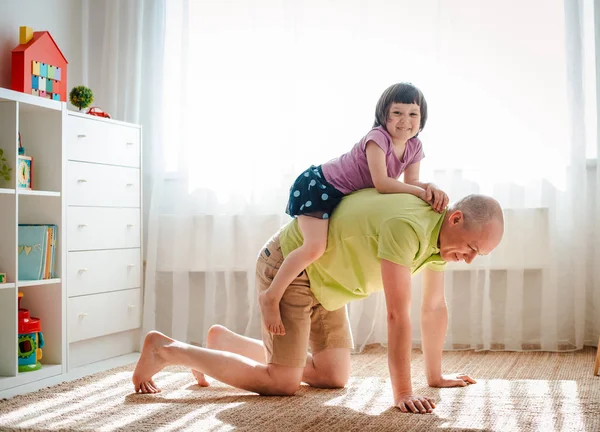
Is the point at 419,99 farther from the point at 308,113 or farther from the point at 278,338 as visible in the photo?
the point at 308,113

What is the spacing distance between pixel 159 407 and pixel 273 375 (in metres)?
0.33

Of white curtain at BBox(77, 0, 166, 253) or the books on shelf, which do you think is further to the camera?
white curtain at BBox(77, 0, 166, 253)

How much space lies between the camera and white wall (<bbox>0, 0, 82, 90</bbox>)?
9.98 feet

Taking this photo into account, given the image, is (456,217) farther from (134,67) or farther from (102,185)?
(134,67)

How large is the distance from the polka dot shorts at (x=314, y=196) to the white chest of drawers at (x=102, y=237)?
1.11 metres

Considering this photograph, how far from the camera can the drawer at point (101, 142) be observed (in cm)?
288

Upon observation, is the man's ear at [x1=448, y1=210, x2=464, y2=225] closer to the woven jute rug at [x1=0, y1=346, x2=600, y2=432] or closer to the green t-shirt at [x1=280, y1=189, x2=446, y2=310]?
the green t-shirt at [x1=280, y1=189, x2=446, y2=310]

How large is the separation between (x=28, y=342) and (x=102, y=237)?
0.59 meters

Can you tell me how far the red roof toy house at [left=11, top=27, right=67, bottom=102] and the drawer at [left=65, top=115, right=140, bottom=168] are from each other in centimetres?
21

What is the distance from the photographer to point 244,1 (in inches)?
138

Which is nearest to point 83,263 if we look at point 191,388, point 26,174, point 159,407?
point 26,174

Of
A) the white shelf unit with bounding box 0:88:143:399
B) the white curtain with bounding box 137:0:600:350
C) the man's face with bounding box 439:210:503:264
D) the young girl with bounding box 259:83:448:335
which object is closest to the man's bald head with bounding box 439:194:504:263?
the man's face with bounding box 439:210:503:264

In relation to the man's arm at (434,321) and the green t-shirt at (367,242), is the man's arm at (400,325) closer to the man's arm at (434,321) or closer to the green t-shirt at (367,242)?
the green t-shirt at (367,242)

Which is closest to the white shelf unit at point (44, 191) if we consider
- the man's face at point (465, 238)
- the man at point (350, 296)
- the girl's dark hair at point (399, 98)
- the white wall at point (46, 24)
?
the white wall at point (46, 24)
